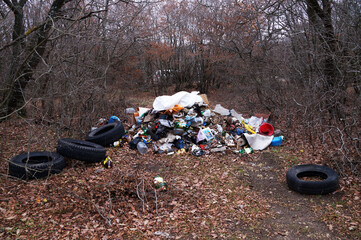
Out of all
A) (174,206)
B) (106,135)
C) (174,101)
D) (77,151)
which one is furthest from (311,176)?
(106,135)

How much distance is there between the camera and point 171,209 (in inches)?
179

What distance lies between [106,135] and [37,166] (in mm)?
2765

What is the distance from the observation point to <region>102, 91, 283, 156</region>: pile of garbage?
8031 mm

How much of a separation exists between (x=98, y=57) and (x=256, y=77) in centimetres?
683

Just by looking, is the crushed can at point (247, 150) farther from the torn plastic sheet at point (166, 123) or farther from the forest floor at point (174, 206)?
the torn plastic sheet at point (166, 123)

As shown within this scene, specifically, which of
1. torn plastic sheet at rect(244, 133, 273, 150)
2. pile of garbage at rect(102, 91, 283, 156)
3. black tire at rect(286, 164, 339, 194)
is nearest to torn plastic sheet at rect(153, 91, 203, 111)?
pile of garbage at rect(102, 91, 283, 156)

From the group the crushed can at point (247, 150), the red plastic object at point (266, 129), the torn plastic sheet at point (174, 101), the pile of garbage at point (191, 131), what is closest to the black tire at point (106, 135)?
the pile of garbage at point (191, 131)

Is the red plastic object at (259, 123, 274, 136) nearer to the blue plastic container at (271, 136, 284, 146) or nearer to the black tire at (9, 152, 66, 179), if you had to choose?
the blue plastic container at (271, 136, 284, 146)

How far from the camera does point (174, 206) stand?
15.2 ft

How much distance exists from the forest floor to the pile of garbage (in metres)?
1.48

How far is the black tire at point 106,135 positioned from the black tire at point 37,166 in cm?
176

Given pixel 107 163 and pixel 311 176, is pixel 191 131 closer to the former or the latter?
pixel 107 163

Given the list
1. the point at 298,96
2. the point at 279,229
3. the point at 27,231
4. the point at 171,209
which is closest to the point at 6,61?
the point at 27,231

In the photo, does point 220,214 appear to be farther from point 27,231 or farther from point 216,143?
point 216,143
